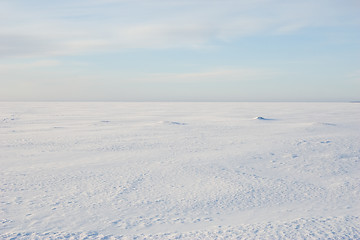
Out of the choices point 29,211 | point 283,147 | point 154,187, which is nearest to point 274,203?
point 154,187

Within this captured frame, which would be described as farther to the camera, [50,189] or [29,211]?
[50,189]

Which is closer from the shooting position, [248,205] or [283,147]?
[248,205]

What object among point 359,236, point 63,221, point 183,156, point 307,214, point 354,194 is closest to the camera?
point 359,236

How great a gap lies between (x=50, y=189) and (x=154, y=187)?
1862mm

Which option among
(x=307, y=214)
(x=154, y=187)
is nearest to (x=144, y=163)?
(x=154, y=187)

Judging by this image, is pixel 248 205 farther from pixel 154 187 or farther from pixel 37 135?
pixel 37 135

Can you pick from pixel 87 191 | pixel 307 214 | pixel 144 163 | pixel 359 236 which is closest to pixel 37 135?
pixel 144 163

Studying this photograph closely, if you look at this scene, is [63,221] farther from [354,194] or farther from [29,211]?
[354,194]

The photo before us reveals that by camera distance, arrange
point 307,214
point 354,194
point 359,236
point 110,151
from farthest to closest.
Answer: point 110,151, point 354,194, point 307,214, point 359,236

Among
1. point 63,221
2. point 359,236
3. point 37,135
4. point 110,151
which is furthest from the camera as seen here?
point 37,135

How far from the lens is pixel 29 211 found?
163 inches

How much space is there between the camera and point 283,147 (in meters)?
8.70

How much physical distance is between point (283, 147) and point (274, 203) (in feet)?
14.8

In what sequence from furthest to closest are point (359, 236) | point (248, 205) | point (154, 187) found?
point (154, 187), point (248, 205), point (359, 236)
